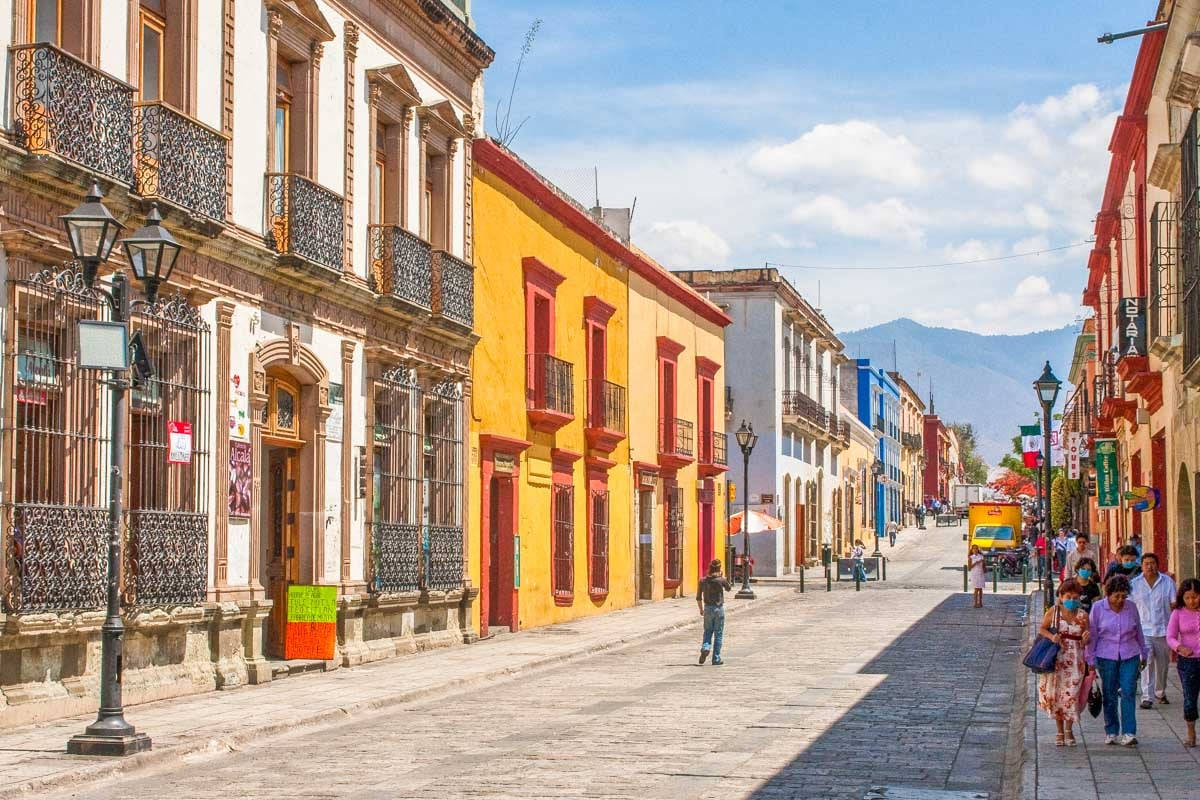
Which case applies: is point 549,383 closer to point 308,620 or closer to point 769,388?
point 308,620

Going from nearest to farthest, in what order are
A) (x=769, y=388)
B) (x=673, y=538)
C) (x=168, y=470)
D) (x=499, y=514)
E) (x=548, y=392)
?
(x=168, y=470), (x=499, y=514), (x=548, y=392), (x=673, y=538), (x=769, y=388)

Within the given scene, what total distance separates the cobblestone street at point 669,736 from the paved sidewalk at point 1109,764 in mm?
364

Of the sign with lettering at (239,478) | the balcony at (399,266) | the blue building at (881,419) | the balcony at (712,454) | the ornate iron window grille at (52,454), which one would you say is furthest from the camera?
the blue building at (881,419)

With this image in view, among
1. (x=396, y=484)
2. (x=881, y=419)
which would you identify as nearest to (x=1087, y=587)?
(x=396, y=484)

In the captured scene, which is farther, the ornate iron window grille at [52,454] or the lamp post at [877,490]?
the lamp post at [877,490]

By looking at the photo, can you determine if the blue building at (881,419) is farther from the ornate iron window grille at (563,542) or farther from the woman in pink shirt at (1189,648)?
the woman in pink shirt at (1189,648)

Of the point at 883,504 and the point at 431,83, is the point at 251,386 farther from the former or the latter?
the point at 883,504

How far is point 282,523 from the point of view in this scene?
63.2 feet

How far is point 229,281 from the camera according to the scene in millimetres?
17000

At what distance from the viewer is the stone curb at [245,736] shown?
420 inches

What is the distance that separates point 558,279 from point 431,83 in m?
6.55

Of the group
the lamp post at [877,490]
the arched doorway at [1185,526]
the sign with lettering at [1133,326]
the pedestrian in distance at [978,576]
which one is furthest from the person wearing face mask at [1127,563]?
the lamp post at [877,490]

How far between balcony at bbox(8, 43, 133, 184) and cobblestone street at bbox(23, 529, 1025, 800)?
4868mm

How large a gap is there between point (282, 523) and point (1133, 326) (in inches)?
535
